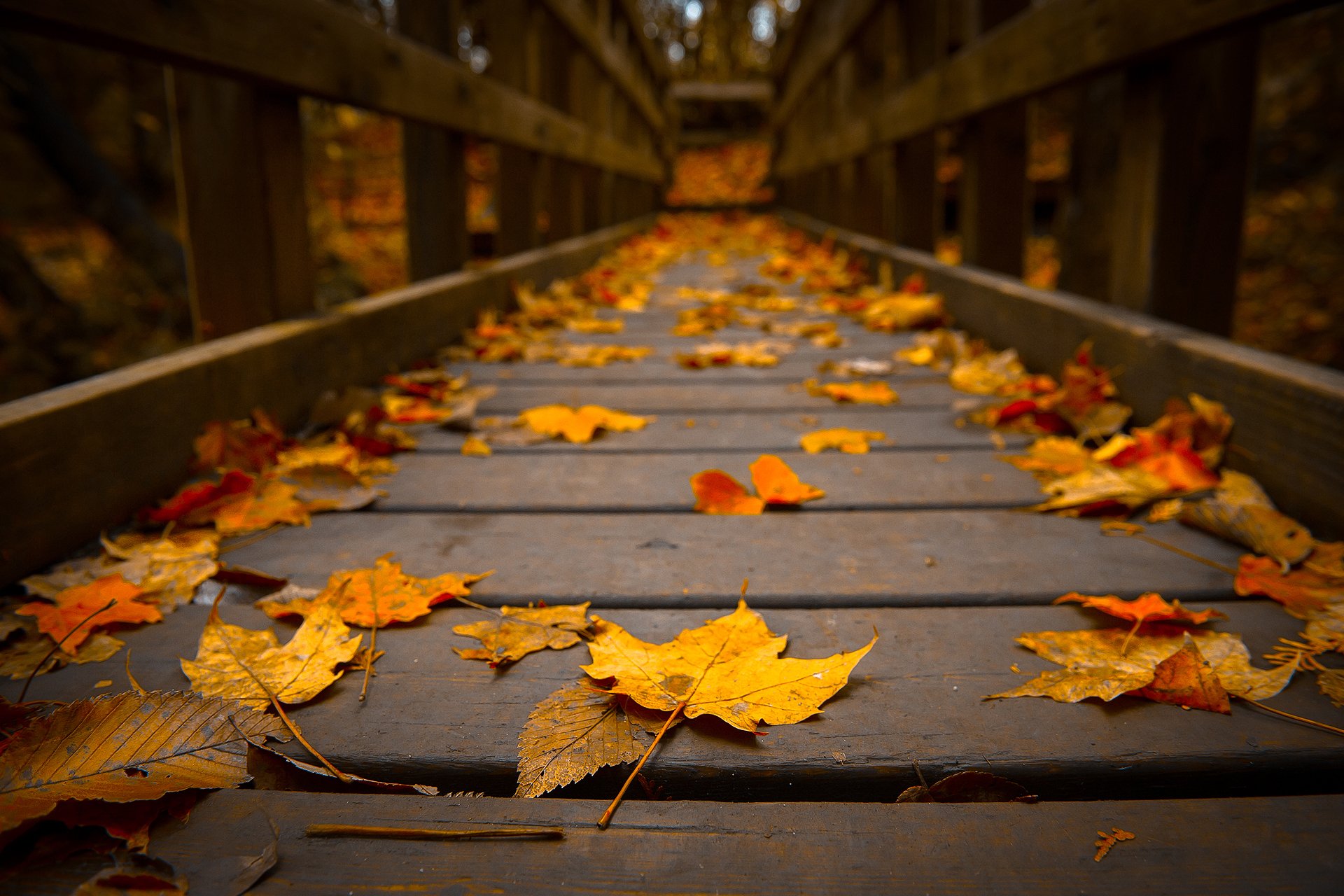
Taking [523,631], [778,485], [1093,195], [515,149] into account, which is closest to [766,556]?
[778,485]

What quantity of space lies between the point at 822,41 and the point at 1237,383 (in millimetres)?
5493

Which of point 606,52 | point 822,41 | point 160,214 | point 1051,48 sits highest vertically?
point 822,41

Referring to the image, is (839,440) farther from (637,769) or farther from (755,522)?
(637,769)

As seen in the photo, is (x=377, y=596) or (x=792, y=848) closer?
(x=792, y=848)

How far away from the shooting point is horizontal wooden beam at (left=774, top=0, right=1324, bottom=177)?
4.50ft

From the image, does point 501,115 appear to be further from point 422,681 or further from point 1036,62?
point 422,681

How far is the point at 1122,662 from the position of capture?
83 cm

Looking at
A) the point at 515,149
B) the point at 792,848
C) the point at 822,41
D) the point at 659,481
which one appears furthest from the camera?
the point at 822,41

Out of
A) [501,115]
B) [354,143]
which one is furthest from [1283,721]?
[354,143]

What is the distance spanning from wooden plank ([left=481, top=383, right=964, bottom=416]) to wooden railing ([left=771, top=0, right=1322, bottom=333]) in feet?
1.53

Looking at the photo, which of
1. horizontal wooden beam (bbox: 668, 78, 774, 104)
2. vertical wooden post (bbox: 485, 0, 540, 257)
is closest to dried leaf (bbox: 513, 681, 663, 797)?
vertical wooden post (bbox: 485, 0, 540, 257)

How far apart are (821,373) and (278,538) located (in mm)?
1478

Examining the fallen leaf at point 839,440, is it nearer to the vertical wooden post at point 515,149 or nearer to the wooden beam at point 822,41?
the vertical wooden post at point 515,149

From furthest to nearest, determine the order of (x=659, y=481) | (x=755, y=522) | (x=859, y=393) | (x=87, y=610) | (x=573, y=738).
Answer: (x=859, y=393) < (x=659, y=481) < (x=755, y=522) < (x=87, y=610) < (x=573, y=738)
